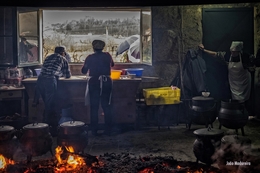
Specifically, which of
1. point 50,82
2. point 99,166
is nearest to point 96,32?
point 50,82

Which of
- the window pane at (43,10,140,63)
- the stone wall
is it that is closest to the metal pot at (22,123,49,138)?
the window pane at (43,10,140,63)

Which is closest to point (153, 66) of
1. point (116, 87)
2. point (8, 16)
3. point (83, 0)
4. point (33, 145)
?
point (116, 87)

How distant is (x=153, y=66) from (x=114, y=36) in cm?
169

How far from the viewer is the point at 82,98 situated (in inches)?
415

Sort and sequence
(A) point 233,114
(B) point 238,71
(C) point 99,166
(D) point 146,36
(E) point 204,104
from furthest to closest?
(D) point 146,36, (B) point 238,71, (E) point 204,104, (A) point 233,114, (C) point 99,166

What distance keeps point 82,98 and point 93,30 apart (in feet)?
8.56

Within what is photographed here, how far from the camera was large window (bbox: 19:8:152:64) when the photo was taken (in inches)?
462

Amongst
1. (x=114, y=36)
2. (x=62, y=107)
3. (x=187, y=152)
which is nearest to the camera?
(x=187, y=152)

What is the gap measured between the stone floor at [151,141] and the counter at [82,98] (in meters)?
0.54

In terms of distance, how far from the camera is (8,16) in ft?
35.4

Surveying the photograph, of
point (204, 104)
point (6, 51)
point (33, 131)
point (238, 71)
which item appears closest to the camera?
point (33, 131)

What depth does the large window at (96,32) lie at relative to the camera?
38.5 feet

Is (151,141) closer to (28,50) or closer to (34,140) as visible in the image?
(34,140)

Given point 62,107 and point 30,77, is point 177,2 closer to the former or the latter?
point 62,107
